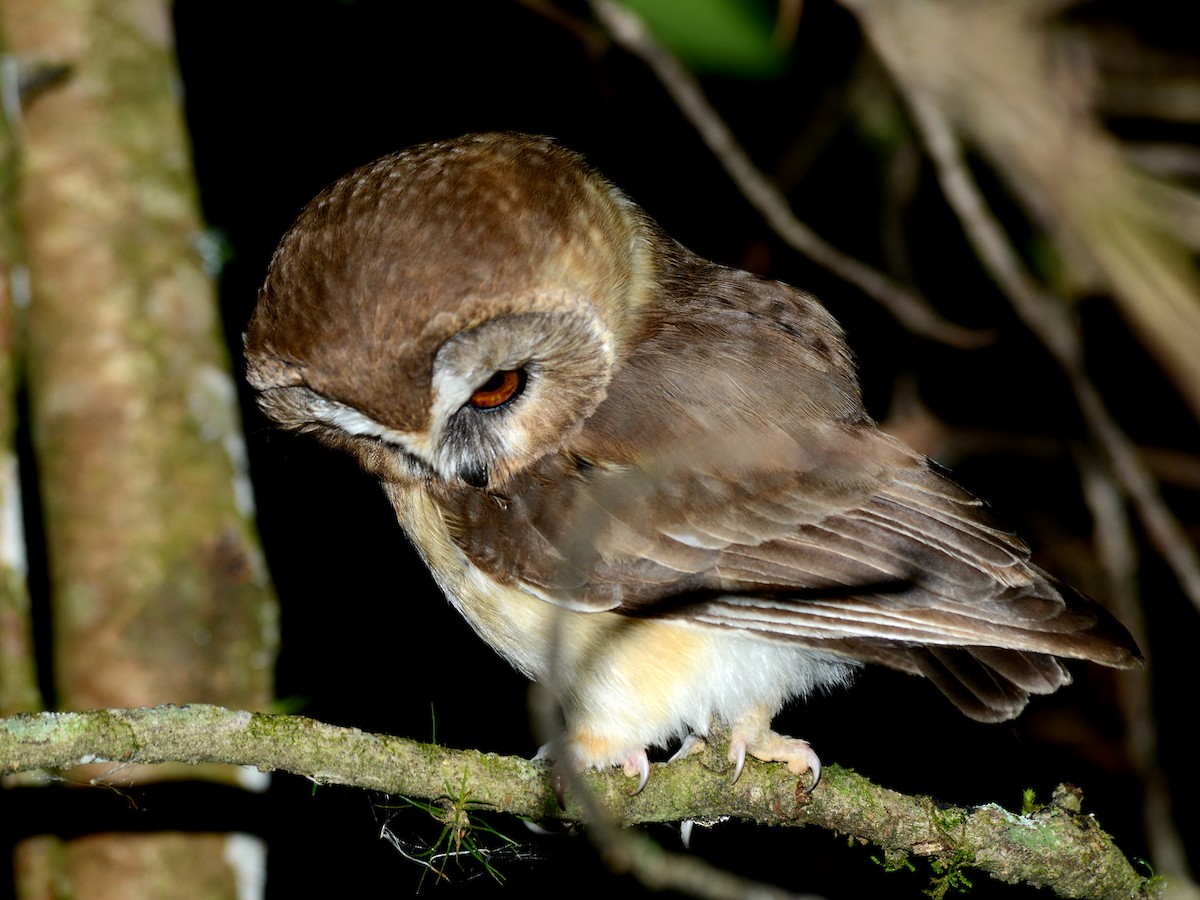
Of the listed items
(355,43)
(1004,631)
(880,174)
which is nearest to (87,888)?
(1004,631)

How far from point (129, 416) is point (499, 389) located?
3.70 feet

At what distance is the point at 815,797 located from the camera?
2578 mm

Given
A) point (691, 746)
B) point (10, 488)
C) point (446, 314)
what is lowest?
point (691, 746)

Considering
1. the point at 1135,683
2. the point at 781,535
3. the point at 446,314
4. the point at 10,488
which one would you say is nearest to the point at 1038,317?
the point at 1135,683

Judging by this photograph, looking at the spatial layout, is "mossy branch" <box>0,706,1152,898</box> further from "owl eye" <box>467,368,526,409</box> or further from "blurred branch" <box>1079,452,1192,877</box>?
"blurred branch" <box>1079,452,1192,877</box>

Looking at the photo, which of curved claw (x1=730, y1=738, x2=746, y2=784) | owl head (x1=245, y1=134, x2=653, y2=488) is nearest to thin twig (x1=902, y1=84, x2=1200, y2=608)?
owl head (x1=245, y1=134, x2=653, y2=488)

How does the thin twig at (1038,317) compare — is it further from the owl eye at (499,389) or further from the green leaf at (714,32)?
the owl eye at (499,389)

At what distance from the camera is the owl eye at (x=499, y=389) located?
262 cm

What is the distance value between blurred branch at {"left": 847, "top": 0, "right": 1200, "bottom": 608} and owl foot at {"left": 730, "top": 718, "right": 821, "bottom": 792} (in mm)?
1961

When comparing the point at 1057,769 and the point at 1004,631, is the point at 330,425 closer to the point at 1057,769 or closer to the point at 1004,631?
the point at 1004,631

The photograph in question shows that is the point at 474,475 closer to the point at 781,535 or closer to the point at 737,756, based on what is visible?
the point at 781,535

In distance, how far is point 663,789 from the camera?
2.63 m

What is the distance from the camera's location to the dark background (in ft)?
13.4

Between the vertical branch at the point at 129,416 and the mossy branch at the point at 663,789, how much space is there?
98 cm
